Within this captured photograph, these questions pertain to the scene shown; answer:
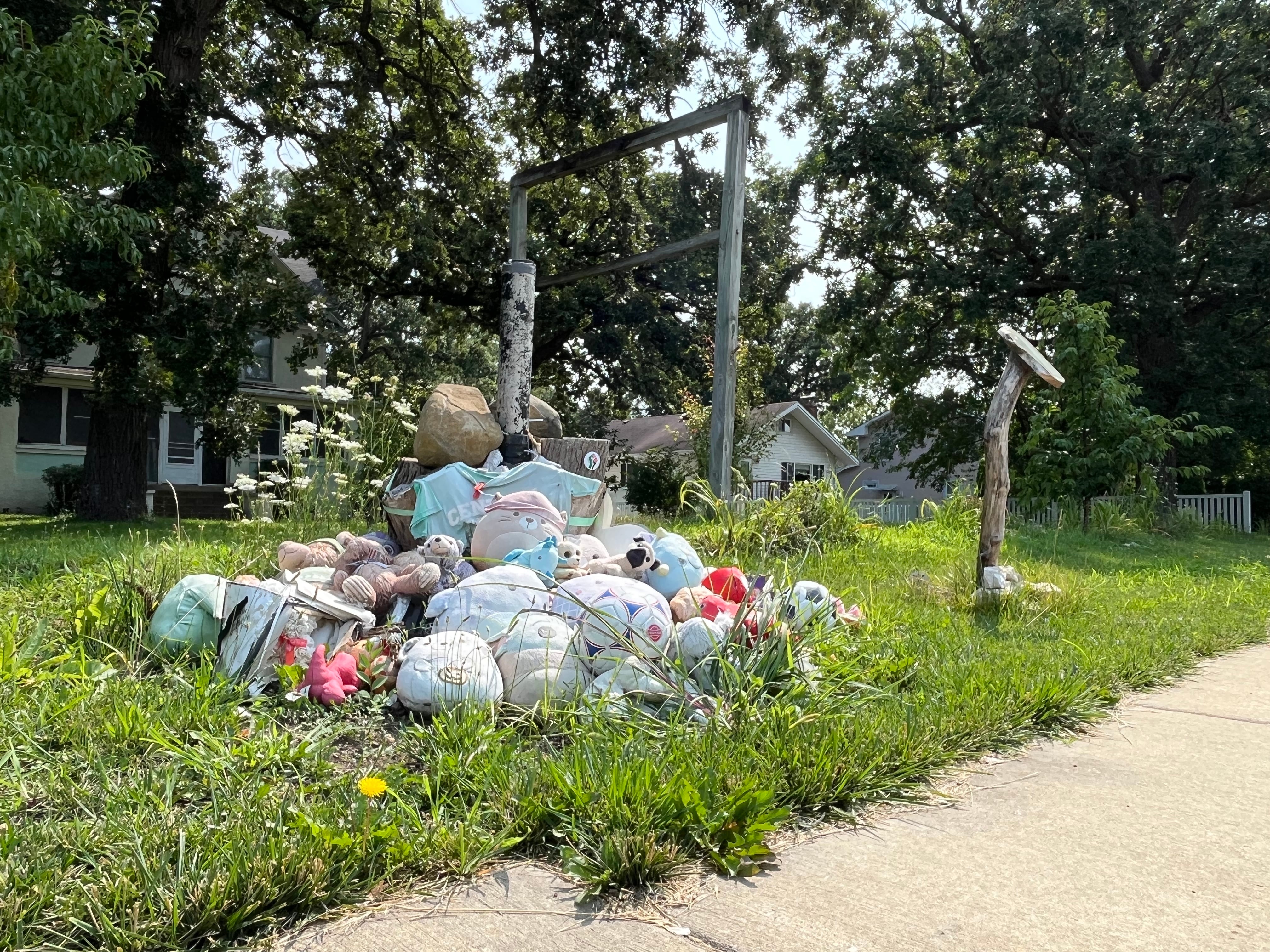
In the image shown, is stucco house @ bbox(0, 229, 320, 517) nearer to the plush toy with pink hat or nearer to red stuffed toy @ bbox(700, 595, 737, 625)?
the plush toy with pink hat

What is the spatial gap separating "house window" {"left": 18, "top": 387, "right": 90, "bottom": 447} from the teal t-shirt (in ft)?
62.7

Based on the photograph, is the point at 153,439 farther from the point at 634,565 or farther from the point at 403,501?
the point at 634,565

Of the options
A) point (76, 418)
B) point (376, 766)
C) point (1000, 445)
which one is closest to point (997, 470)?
point (1000, 445)

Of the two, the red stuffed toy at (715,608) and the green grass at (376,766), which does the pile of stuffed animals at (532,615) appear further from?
the green grass at (376,766)

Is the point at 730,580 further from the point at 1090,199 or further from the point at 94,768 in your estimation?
the point at 1090,199

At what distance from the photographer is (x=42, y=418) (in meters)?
21.0

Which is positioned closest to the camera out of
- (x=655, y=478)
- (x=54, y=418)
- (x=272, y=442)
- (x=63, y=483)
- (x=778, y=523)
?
(x=778, y=523)

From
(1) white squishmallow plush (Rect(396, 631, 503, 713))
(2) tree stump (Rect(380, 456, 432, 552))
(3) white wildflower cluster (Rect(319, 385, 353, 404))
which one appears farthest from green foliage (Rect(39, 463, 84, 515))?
(1) white squishmallow plush (Rect(396, 631, 503, 713))

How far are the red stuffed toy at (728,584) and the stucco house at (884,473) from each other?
24.5 m

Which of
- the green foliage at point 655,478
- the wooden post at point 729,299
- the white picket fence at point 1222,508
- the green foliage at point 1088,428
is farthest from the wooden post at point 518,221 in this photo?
the white picket fence at point 1222,508

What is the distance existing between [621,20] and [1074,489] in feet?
28.9

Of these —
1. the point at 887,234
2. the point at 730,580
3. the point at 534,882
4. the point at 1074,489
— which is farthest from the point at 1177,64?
the point at 534,882

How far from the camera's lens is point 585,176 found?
56.7 ft

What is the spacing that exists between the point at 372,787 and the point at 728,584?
8.88 ft
